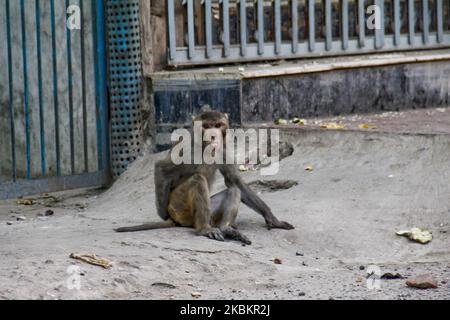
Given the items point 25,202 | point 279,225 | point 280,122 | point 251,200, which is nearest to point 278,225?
point 279,225

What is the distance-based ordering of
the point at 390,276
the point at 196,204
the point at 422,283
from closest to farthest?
1. the point at 422,283
2. the point at 390,276
3. the point at 196,204

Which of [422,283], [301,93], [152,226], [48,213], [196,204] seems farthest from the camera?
[301,93]

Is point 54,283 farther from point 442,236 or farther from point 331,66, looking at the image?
point 331,66

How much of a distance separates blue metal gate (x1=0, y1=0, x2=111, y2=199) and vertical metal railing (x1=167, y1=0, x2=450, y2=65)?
0.95 meters

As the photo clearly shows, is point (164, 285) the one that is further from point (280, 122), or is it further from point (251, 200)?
point (280, 122)

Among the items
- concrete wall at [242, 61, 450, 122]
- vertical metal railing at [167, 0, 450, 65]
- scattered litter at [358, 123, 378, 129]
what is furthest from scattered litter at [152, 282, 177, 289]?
vertical metal railing at [167, 0, 450, 65]

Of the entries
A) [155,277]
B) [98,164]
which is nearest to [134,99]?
[98,164]

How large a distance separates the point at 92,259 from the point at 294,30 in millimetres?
6107

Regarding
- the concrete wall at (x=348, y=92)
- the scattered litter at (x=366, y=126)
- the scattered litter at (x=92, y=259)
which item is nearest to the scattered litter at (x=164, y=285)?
the scattered litter at (x=92, y=259)

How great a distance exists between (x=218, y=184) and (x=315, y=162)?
982 mm

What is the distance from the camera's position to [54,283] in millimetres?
7109

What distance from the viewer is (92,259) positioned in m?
7.61

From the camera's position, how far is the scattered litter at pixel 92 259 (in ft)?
24.8

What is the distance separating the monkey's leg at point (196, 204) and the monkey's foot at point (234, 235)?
0.18 feet
